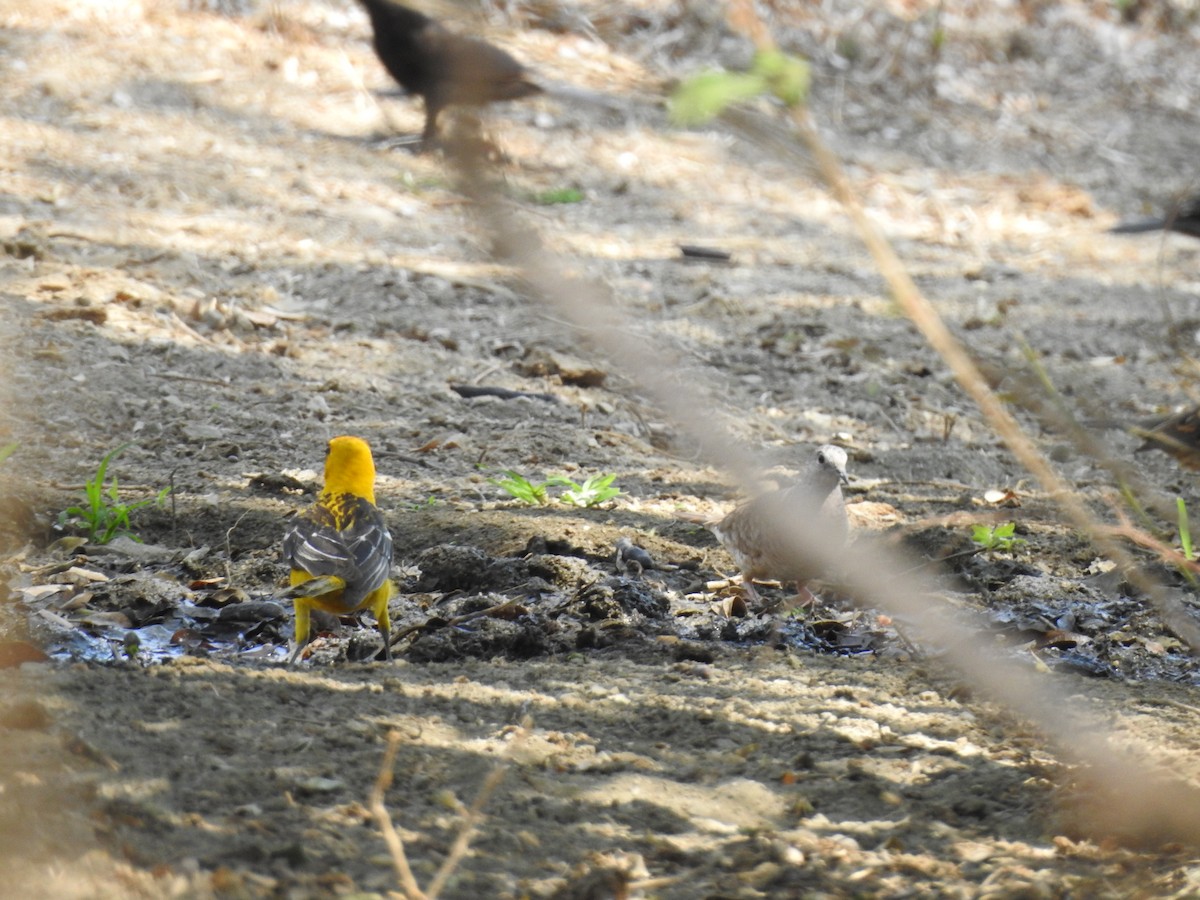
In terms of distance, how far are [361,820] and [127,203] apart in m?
6.91

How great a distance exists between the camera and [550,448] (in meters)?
6.26

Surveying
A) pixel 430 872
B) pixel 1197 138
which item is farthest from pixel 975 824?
pixel 1197 138

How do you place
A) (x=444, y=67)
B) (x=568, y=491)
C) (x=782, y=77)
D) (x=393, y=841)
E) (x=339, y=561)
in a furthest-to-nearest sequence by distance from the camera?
(x=568, y=491)
(x=339, y=561)
(x=393, y=841)
(x=782, y=77)
(x=444, y=67)

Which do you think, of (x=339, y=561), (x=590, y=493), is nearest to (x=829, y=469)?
(x=590, y=493)

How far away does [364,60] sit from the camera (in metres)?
11.9

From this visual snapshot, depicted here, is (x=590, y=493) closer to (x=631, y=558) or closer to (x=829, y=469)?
(x=631, y=558)

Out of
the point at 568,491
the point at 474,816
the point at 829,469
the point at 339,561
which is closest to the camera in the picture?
the point at 474,816

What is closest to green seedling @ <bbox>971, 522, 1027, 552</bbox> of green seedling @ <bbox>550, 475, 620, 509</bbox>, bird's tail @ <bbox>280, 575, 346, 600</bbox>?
green seedling @ <bbox>550, 475, 620, 509</bbox>

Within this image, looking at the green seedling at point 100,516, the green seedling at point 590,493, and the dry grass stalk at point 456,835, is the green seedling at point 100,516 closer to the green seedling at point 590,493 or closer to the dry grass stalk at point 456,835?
the green seedling at point 590,493

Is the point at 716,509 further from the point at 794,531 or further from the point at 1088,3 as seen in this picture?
the point at 1088,3

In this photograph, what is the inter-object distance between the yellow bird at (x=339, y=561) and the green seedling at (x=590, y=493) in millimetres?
1002

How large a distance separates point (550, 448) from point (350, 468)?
1.53 metres

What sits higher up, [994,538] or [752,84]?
[752,84]

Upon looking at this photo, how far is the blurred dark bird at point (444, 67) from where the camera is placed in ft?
4.39
